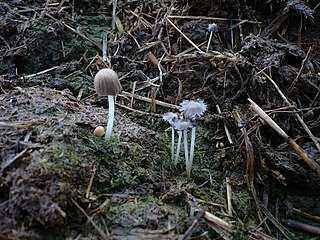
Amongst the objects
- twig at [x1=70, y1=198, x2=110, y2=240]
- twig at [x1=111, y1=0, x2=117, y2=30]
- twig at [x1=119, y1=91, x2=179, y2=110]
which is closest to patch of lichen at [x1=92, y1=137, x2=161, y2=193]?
twig at [x1=70, y1=198, x2=110, y2=240]

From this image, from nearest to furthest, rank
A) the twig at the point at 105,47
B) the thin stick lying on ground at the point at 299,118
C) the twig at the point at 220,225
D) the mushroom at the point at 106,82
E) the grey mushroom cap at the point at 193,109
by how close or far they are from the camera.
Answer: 1. the twig at the point at 220,225
2. the mushroom at the point at 106,82
3. the grey mushroom cap at the point at 193,109
4. the thin stick lying on ground at the point at 299,118
5. the twig at the point at 105,47

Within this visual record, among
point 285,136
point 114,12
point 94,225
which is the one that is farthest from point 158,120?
point 114,12

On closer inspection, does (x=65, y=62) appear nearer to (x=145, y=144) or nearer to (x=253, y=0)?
(x=145, y=144)

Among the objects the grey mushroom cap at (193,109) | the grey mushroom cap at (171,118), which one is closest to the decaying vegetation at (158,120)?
the grey mushroom cap at (171,118)

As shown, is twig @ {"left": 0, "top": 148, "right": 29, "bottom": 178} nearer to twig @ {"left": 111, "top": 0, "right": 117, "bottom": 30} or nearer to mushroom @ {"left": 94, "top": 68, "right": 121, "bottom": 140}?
mushroom @ {"left": 94, "top": 68, "right": 121, "bottom": 140}

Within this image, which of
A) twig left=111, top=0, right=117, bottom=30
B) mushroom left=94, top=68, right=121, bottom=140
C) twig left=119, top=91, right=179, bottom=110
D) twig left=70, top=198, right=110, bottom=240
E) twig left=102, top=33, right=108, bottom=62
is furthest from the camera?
twig left=111, top=0, right=117, bottom=30

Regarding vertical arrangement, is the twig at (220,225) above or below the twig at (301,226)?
above

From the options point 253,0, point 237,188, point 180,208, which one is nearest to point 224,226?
point 180,208

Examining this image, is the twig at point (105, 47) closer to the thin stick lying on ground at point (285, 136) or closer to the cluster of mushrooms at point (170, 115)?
the cluster of mushrooms at point (170, 115)
